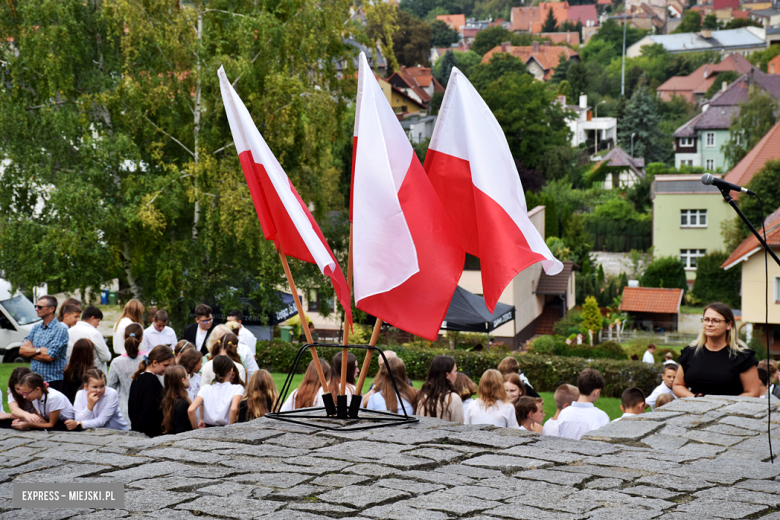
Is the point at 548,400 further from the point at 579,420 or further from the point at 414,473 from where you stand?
the point at 414,473

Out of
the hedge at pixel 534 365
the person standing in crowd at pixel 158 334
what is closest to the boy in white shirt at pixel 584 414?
the person standing in crowd at pixel 158 334

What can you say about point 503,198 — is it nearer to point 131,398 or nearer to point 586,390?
point 586,390

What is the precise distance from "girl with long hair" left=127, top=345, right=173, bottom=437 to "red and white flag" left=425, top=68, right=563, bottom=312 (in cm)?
353

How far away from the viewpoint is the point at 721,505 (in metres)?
3.93

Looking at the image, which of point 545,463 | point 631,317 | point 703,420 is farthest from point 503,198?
point 631,317

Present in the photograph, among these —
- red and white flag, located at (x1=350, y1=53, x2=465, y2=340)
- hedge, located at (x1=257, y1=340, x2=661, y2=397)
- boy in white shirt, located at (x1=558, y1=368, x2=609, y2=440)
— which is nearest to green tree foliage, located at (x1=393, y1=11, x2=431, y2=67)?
hedge, located at (x1=257, y1=340, x2=661, y2=397)

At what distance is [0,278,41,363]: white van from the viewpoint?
19844 mm

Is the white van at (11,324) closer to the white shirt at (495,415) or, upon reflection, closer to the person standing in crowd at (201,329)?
the person standing in crowd at (201,329)

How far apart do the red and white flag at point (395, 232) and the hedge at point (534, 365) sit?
14.8 m

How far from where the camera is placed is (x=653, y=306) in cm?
4806

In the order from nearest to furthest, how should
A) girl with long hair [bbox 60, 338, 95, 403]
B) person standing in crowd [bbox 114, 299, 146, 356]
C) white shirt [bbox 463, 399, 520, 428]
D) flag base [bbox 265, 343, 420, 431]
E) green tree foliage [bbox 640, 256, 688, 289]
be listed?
flag base [bbox 265, 343, 420, 431]
white shirt [bbox 463, 399, 520, 428]
girl with long hair [bbox 60, 338, 95, 403]
person standing in crowd [bbox 114, 299, 146, 356]
green tree foliage [bbox 640, 256, 688, 289]

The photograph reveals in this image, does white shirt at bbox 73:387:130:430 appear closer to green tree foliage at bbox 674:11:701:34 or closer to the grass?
the grass

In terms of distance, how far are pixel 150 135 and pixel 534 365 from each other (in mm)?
11191

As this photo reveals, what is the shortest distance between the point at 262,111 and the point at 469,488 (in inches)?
629
